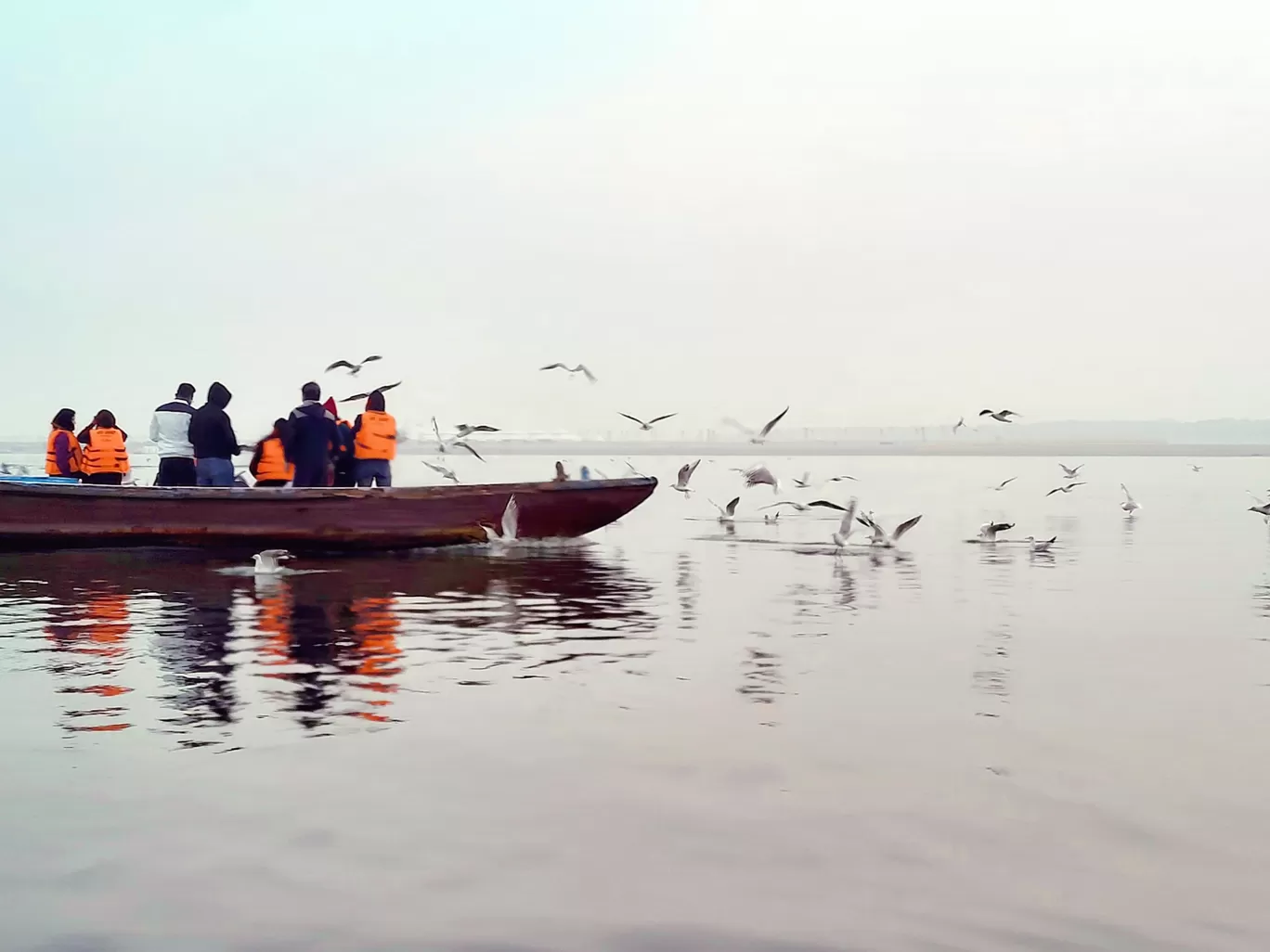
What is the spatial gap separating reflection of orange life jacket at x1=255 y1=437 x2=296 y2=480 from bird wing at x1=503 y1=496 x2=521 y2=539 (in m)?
3.62

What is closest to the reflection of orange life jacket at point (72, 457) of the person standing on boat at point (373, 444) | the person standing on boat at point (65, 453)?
the person standing on boat at point (65, 453)

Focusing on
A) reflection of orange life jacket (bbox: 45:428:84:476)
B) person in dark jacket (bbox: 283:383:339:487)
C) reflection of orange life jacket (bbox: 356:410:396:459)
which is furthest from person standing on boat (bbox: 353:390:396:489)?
reflection of orange life jacket (bbox: 45:428:84:476)

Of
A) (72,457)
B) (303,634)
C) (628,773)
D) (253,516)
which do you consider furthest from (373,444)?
(628,773)

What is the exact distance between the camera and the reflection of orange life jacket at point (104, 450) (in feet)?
76.6

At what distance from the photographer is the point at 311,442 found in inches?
875

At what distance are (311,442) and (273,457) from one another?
778mm

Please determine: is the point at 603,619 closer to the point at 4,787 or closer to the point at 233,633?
the point at 233,633

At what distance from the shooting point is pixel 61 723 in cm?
944

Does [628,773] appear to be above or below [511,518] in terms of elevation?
below

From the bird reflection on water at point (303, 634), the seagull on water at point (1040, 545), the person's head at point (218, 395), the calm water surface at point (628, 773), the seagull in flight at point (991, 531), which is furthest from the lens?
the seagull on water at point (1040, 545)

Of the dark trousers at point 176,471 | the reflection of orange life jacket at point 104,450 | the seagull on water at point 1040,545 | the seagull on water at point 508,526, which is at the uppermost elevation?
the reflection of orange life jacket at point 104,450

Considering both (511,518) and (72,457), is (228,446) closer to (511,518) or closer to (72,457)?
(72,457)

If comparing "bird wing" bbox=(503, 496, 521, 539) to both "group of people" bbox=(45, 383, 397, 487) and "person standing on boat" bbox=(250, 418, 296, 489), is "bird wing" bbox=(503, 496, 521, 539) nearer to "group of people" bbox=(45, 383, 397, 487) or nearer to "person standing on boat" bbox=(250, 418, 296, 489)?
"group of people" bbox=(45, 383, 397, 487)

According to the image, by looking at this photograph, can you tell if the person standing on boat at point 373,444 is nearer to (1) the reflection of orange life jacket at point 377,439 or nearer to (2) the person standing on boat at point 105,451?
(1) the reflection of orange life jacket at point 377,439
